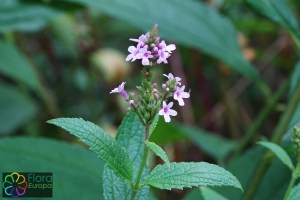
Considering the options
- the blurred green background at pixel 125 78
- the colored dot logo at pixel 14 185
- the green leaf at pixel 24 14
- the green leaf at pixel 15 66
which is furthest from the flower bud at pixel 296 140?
the green leaf at pixel 15 66

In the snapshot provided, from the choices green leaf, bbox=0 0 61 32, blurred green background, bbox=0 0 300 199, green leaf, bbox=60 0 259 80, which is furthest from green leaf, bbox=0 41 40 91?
green leaf, bbox=60 0 259 80

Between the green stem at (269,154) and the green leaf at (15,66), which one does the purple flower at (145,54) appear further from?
the green leaf at (15,66)

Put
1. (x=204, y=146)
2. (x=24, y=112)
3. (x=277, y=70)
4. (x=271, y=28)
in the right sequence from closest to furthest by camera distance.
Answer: (x=204, y=146) → (x=24, y=112) → (x=271, y=28) → (x=277, y=70)

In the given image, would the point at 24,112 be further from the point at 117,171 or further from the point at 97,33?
the point at 117,171

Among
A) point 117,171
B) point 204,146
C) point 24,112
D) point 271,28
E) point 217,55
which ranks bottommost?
point 117,171

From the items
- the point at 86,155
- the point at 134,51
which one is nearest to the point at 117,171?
the point at 134,51

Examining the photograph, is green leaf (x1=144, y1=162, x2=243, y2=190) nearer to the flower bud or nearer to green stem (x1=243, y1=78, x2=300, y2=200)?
the flower bud

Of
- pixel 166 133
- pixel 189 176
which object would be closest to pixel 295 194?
pixel 189 176
